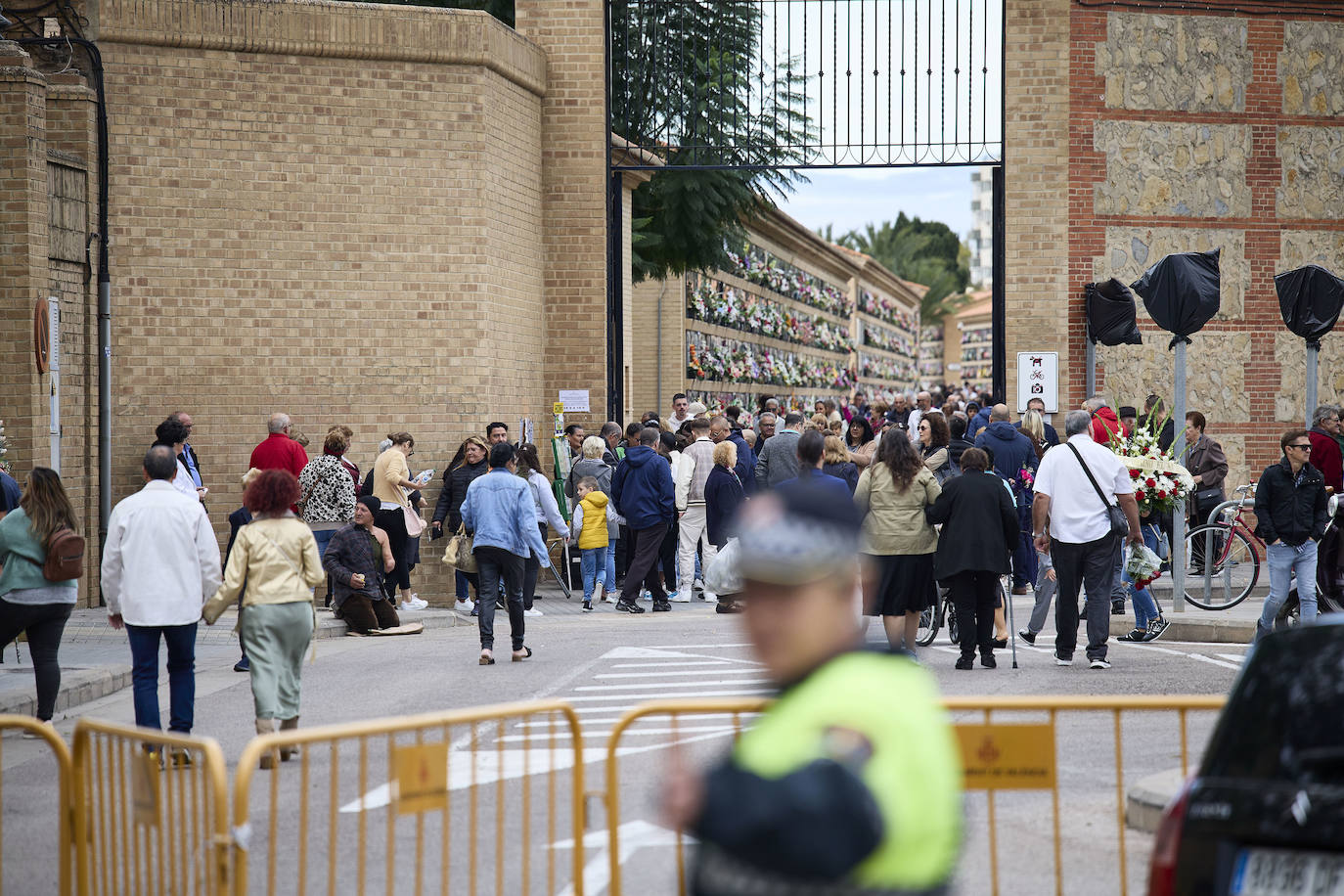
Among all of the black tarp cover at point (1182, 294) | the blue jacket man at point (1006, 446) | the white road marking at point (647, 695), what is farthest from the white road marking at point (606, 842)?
the blue jacket man at point (1006, 446)

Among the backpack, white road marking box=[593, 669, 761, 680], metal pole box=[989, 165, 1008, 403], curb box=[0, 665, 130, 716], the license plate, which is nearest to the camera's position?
the license plate

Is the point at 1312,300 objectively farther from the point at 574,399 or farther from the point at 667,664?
the point at 667,664

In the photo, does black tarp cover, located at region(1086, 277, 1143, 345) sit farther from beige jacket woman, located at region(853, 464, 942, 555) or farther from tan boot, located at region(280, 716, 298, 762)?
tan boot, located at region(280, 716, 298, 762)

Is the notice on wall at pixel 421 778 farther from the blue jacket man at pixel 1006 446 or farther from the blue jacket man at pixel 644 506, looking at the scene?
the blue jacket man at pixel 1006 446

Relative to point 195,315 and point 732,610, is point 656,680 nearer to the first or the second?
point 732,610

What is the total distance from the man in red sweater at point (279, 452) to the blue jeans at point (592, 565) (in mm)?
3508

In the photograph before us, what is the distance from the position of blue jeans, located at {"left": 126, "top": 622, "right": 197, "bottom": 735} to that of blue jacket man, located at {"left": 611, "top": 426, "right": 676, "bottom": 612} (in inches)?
303

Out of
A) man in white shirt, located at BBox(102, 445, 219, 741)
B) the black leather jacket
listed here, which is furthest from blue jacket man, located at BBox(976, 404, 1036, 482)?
man in white shirt, located at BBox(102, 445, 219, 741)

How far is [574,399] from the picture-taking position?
19688mm

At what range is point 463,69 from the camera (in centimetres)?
1733

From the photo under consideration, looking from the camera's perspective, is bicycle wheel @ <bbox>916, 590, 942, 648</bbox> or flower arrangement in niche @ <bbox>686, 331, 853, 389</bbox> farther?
flower arrangement in niche @ <bbox>686, 331, 853, 389</bbox>

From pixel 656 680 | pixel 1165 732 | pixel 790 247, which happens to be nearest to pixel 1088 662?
pixel 1165 732

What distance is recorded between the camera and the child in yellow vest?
1686cm

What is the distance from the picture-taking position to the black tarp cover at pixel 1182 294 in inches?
588
